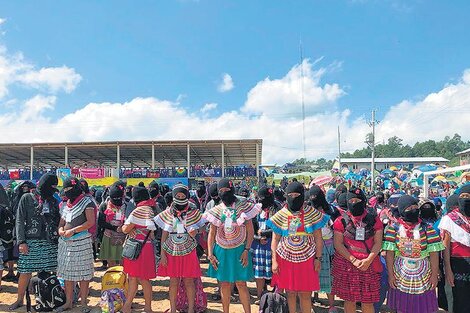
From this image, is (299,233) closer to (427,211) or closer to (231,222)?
(231,222)

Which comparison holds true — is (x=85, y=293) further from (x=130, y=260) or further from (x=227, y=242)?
(x=227, y=242)

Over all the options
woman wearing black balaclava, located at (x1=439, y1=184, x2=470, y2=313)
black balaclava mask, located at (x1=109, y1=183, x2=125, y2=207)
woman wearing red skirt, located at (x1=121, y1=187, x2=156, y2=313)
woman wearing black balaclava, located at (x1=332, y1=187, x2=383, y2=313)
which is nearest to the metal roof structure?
black balaclava mask, located at (x1=109, y1=183, x2=125, y2=207)

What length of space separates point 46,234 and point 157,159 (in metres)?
30.0

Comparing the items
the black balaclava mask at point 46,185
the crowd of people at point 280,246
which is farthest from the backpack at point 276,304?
the black balaclava mask at point 46,185

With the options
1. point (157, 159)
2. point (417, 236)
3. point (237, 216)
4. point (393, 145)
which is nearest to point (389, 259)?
point (417, 236)

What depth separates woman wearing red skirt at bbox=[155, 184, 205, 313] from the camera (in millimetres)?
4379

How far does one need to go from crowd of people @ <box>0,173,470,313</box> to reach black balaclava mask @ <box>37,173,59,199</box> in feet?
0.04

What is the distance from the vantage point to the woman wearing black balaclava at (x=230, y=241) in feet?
13.8

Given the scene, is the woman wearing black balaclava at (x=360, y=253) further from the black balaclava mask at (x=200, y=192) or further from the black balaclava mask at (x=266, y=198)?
the black balaclava mask at (x=200, y=192)

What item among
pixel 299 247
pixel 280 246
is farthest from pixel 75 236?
pixel 299 247

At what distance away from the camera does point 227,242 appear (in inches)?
166

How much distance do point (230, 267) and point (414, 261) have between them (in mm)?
1880

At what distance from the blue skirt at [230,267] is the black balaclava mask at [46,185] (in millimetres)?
2399

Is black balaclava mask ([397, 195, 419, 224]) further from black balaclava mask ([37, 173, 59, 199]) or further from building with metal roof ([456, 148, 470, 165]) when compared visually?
building with metal roof ([456, 148, 470, 165])
